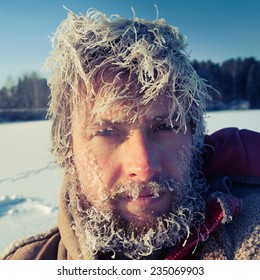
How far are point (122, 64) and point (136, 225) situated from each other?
25 centimetres

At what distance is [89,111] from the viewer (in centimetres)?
55

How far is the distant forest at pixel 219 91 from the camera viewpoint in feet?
3.43

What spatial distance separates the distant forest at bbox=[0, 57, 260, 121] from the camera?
3.43 ft

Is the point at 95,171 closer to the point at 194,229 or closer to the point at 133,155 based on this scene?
the point at 133,155

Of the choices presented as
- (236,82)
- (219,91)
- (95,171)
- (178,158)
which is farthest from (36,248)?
(236,82)

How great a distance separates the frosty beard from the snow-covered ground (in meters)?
0.17

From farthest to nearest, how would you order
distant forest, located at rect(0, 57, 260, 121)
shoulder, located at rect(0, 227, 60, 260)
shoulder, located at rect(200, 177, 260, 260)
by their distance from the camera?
distant forest, located at rect(0, 57, 260, 121) → shoulder, located at rect(0, 227, 60, 260) → shoulder, located at rect(200, 177, 260, 260)

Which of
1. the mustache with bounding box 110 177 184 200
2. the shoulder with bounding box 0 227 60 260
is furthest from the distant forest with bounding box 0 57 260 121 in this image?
the mustache with bounding box 110 177 184 200

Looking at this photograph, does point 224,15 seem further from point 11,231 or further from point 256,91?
point 11,231

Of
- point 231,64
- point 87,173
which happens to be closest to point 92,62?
point 87,173

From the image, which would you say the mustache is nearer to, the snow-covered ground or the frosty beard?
the frosty beard

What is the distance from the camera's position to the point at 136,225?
0.54m
